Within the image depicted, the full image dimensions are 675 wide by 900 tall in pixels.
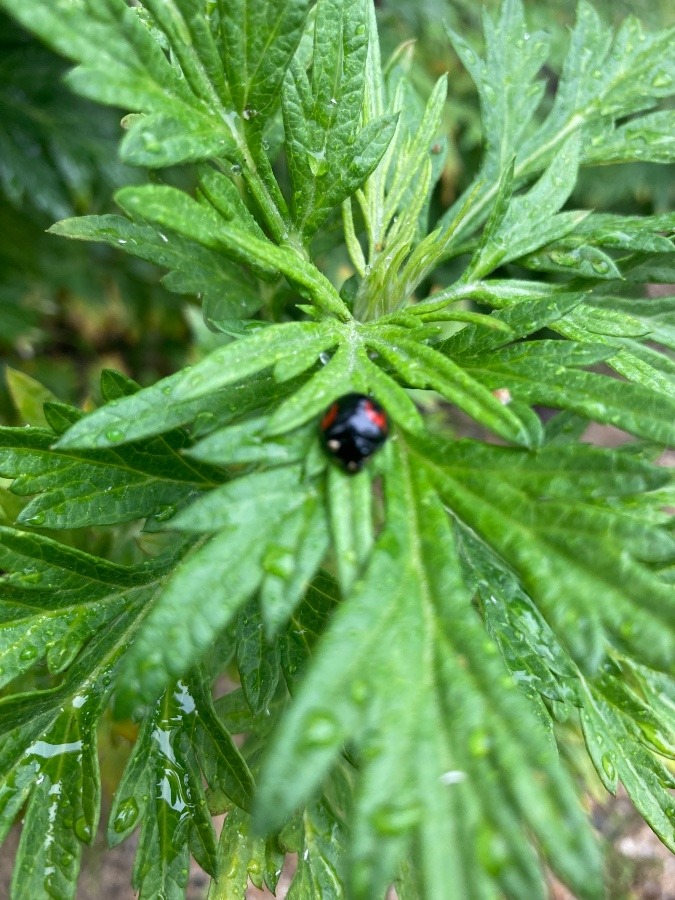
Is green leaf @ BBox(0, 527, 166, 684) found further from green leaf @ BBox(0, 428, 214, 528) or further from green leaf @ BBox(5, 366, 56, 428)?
green leaf @ BBox(5, 366, 56, 428)

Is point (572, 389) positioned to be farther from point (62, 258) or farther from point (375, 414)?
point (62, 258)

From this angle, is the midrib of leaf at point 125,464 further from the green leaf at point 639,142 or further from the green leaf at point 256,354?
the green leaf at point 639,142

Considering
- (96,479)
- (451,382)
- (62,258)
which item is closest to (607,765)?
(451,382)

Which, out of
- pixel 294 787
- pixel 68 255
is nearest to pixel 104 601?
pixel 294 787

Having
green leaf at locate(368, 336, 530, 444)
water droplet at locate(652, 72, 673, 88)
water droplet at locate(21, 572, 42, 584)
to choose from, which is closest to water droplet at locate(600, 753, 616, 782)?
green leaf at locate(368, 336, 530, 444)

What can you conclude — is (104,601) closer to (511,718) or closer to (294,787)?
(294,787)
